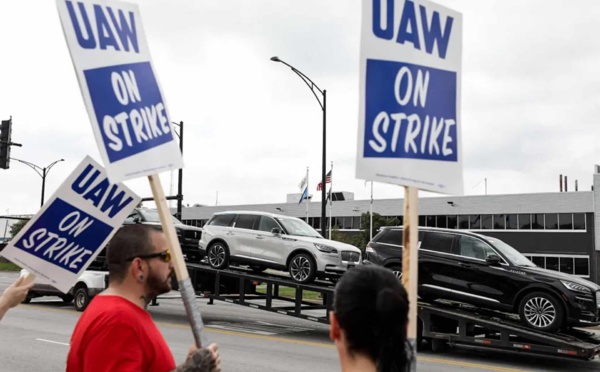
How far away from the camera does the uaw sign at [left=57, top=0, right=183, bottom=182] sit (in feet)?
9.30

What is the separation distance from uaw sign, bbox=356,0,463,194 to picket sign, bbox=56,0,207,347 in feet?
2.93

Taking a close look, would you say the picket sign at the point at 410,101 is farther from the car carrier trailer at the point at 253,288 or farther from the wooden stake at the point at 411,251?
the car carrier trailer at the point at 253,288

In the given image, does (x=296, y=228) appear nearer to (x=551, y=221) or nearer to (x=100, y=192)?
(x=100, y=192)

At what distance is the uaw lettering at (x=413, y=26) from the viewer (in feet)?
10.2

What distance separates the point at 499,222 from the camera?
57906mm

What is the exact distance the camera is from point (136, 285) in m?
2.97

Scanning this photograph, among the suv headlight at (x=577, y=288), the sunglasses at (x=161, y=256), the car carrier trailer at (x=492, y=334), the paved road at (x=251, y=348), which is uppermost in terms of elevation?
the sunglasses at (x=161, y=256)

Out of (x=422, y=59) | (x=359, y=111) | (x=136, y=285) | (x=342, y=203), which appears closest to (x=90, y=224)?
(x=136, y=285)

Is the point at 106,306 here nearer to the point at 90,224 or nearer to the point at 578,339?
the point at 90,224

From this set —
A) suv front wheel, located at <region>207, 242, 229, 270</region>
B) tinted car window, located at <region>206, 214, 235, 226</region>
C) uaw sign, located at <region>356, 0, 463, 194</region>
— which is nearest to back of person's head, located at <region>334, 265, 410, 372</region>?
uaw sign, located at <region>356, 0, 463, 194</region>

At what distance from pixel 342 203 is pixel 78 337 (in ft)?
217

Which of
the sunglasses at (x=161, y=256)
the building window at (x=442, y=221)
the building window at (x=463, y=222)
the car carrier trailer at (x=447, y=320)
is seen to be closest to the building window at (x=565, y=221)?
the building window at (x=463, y=222)

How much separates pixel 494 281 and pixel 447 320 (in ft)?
4.03

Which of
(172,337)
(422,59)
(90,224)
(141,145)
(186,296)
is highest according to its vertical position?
(422,59)
